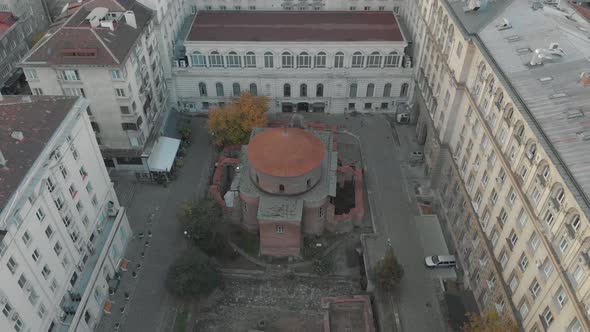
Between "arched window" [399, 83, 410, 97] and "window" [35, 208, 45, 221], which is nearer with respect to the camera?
"window" [35, 208, 45, 221]

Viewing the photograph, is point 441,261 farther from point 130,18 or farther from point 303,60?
point 130,18

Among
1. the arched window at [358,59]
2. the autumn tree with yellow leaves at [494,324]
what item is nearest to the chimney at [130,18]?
the arched window at [358,59]

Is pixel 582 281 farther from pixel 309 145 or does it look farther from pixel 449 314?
pixel 309 145

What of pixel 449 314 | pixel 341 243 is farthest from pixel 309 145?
pixel 449 314

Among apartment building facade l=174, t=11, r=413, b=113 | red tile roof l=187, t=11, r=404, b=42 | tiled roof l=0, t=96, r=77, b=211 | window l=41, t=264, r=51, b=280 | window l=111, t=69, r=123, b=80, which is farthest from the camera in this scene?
red tile roof l=187, t=11, r=404, b=42

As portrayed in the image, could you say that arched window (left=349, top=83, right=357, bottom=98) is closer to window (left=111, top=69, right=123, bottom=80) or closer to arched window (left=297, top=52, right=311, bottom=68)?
arched window (left=297, top=52, right=311, bottom=68)

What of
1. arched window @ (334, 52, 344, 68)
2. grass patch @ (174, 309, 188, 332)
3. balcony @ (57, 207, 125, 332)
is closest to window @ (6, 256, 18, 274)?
balcony @ (57, 207, 125, 332)

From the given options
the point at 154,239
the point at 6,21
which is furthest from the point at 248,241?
the point at 6,21

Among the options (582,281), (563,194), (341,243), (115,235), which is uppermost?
(563,194)
